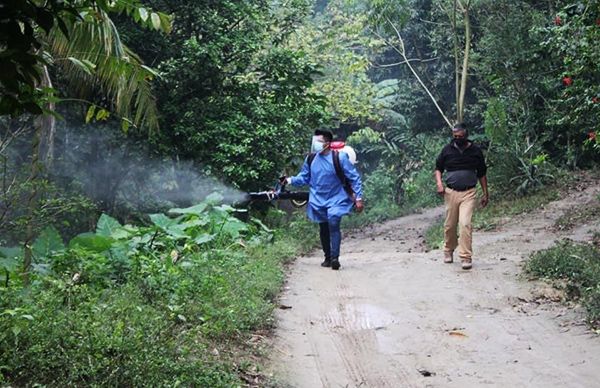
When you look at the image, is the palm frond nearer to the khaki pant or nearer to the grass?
the khaki pant

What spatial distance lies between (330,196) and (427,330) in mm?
3571

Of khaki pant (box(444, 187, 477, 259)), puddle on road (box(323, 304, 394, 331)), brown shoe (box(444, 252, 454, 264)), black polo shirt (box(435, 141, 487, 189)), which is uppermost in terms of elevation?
black polo shirt (box(435, 141, 487, 189))

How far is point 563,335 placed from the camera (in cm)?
646

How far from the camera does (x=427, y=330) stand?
22.3 ft

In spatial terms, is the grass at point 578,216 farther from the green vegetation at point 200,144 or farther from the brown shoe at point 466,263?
the brown shoe at point 466,263

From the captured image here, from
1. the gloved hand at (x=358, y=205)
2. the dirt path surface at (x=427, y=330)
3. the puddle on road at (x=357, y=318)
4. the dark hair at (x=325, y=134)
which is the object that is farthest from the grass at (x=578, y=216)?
the puddle on road at (x=357, y=318)

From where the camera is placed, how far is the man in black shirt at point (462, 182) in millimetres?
9516

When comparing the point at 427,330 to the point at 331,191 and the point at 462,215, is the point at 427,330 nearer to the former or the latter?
the point at 462,215

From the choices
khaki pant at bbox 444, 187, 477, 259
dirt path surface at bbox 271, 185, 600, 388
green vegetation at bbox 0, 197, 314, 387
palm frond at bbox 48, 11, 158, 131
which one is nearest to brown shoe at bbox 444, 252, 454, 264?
dirt path surface at bbox 271, 185, 600, 388

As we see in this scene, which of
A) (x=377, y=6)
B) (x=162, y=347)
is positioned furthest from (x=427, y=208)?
(x=162, y=347)

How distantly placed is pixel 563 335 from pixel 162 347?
3.70 meters

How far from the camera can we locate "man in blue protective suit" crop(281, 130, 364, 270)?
9.91m

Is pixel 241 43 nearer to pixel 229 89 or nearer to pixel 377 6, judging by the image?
pixel 229 89

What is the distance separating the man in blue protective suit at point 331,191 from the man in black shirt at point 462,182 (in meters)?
1.22
